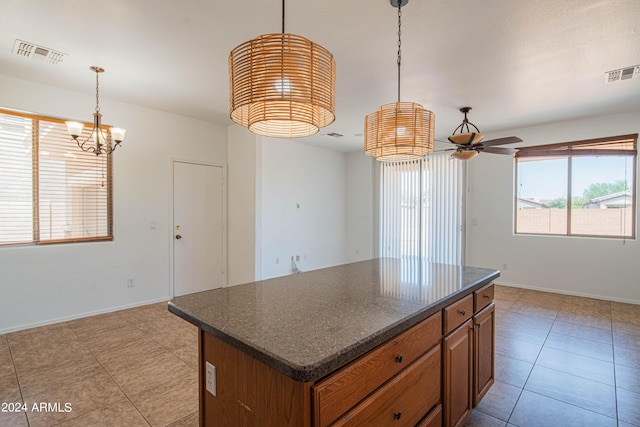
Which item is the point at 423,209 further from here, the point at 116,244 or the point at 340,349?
the point at 340,349

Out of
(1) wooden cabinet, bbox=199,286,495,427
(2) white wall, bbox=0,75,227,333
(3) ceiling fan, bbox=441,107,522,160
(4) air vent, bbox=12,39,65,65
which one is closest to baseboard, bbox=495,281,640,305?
(3) ceiling fan, bbox=441,107,522,160

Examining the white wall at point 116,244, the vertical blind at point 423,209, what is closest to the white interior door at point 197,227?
the white wall at point 116,244

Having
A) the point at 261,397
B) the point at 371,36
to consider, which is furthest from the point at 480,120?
the point at 261,397

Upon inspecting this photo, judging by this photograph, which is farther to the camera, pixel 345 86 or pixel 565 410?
pixel 345 86

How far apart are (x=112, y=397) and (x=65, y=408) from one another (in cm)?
27

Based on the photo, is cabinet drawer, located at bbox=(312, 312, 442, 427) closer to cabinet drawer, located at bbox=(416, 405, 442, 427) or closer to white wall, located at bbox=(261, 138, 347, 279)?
cabinet drawer, located at bbox=(416, 405, 442, 427)

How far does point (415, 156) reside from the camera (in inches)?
85.6

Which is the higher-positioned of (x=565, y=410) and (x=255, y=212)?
(x=255, y=212)

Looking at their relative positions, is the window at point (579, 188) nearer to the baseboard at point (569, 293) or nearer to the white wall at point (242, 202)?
the baseboard at point (569, 293)

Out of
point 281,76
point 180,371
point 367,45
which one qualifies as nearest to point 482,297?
point 281,76

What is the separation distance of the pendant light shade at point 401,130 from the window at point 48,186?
12.3 ft

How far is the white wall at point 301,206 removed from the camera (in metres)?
5.32

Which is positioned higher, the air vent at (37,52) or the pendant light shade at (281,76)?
the air vent at (37,52)

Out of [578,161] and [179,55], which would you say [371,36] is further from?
[578,161]
